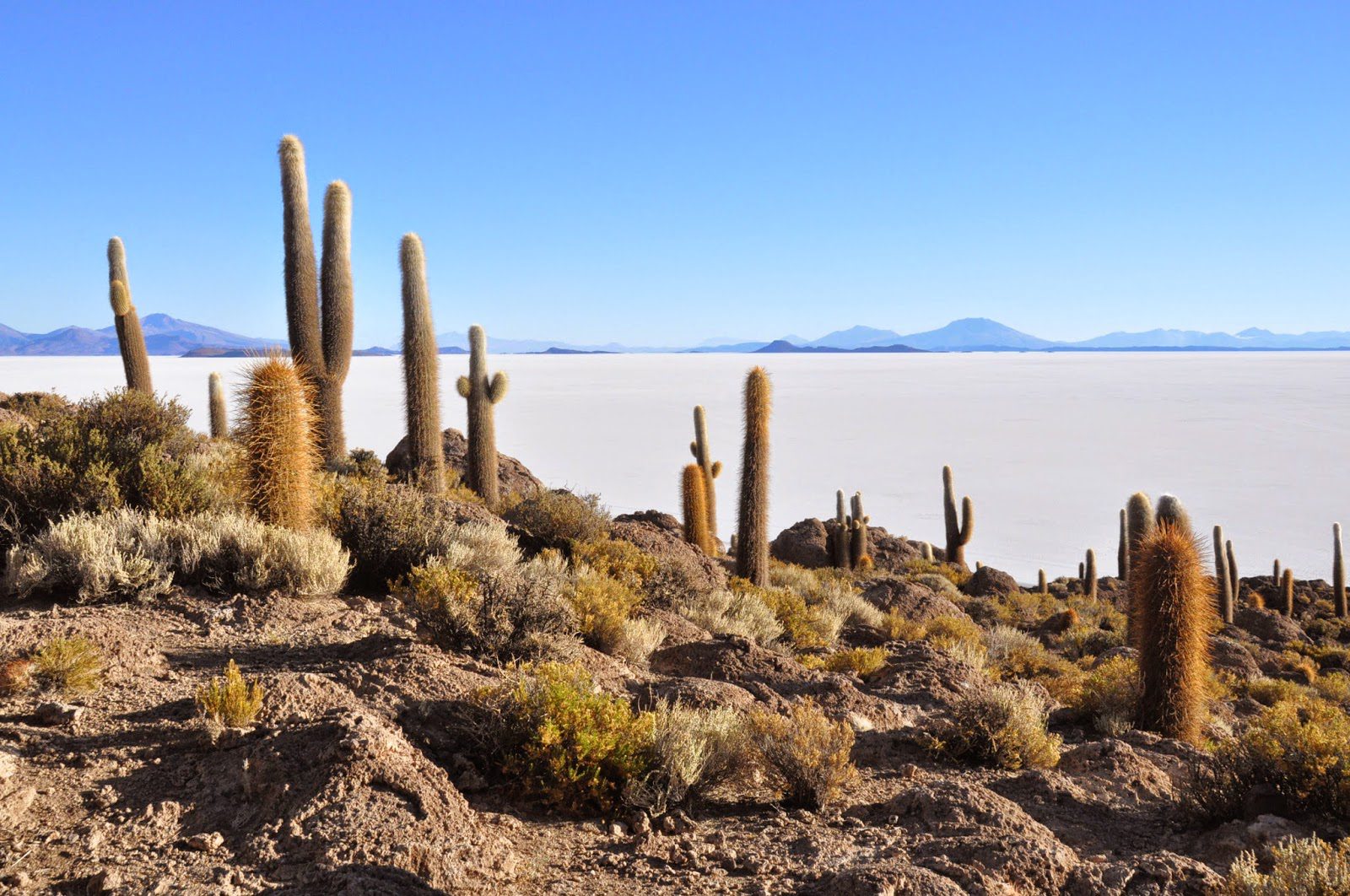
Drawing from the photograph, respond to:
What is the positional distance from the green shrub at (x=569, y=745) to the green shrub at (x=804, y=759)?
0.74 meters

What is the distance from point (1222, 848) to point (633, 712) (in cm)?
335

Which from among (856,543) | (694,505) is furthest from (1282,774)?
(856,543)

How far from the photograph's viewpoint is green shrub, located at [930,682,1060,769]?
6.51 meters

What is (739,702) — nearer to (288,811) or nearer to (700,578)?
(288,811)

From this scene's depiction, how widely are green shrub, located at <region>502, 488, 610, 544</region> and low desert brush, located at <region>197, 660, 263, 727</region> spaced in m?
6.45

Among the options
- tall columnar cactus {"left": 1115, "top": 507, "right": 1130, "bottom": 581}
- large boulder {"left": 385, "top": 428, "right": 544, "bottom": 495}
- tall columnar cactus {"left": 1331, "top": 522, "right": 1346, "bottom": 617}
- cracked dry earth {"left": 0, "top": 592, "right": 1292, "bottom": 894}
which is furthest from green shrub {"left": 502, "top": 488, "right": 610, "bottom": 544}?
tall columnar cactus {"left": 1331, "top": 522, "right": 1346, "bottom": 617}

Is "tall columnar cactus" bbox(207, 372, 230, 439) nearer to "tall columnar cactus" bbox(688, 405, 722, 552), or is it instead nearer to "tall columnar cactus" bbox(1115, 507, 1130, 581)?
"tall columnar cactus" bbox(688, 405, 722, 552)

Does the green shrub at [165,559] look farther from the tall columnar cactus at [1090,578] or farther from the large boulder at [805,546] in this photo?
the tall columnar cactus at [1090,578]

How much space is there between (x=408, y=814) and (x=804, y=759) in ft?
7.02

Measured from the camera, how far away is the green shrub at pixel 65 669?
209 inches

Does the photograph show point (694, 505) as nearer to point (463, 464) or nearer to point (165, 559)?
point (463, 464)

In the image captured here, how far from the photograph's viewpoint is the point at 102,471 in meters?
8.53

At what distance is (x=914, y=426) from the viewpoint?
64562 mm

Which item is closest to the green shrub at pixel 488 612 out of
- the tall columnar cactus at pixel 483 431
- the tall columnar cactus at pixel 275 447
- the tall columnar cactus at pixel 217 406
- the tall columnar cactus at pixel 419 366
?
the tall columnar cactus at pixel 275 447
